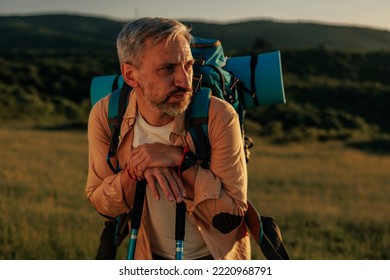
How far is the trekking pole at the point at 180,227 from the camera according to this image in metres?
2.56

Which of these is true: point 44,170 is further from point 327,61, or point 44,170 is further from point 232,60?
point 327,61

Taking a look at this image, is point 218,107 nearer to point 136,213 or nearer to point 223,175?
point 223,175

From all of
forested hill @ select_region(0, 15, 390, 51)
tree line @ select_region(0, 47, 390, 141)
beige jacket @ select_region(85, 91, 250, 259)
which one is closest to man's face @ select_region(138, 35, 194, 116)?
beige jacket @ select_region(85, 91, 250, 259)

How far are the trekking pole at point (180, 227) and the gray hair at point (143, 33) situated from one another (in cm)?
59

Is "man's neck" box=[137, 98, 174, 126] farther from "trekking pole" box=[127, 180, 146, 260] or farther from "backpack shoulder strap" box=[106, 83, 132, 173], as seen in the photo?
"trekking pole" box=[127, 180, 146, 260]

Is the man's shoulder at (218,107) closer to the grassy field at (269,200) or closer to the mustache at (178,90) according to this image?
the mustache at (178,90)

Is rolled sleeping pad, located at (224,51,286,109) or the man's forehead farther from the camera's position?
rolled sleeping pad, located at (224,51,286,109)

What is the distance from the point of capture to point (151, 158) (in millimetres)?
2518

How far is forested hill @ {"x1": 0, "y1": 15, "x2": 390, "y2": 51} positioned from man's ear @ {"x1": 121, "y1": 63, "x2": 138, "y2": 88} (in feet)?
267

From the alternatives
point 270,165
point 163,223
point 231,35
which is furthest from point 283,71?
point 163,223

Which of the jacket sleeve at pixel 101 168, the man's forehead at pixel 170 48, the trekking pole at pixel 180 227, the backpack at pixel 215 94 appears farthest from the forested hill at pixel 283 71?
the trekking pole at pixel 180 227

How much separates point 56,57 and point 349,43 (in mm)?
46545

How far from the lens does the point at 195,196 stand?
255 cm

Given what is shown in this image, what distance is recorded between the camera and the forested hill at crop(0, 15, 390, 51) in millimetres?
94444
